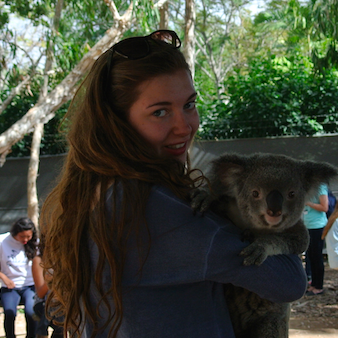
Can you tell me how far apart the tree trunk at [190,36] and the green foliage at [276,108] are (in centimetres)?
207

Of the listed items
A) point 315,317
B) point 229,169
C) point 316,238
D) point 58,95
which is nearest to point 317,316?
point 315,317

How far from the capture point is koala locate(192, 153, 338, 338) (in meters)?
1.41

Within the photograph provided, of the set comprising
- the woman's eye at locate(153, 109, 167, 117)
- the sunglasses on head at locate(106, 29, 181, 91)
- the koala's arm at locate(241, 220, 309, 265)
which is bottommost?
the koala's arm at locate(241, 220, 309, 265)

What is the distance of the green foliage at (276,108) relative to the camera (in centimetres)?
725

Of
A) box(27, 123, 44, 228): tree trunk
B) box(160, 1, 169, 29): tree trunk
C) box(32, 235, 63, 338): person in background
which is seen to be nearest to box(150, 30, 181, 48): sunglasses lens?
box(32, 235, 63, 338): person in background

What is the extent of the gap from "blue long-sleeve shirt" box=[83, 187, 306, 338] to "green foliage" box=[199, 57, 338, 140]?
6.23m

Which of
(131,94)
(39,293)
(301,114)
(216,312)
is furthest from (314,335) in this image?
(301,114)

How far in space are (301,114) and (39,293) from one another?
17.9ft

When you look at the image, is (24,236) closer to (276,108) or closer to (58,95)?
(58,95)

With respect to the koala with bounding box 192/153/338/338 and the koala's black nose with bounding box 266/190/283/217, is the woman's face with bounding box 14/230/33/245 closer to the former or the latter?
the koala with bounding box 192/153/338/338

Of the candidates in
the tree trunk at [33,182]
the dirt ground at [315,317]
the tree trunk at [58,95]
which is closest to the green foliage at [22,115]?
the tree trunk at [33,182]

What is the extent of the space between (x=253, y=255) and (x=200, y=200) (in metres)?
0.23

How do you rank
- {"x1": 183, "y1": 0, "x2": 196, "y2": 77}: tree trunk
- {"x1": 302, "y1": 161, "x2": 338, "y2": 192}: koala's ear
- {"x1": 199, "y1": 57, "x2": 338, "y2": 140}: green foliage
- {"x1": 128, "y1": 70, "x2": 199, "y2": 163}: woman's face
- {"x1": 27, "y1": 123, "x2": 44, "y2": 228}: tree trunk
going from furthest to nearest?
1. {"x1": 199, "y1": 57, "x2": 338, "y2": 140}: green foliage
2. {"x1": 27, "y1": 123, "x2": 44, "y2": 228}: tree trunk
3. {"x1": 183, "y1": 0, "x2": 196, "y2": 77}: tree trunk
4. {"x1": 302, "y1": 161, "x2": 338, "y2": 192}: koala's ear
5. {"x1": 128, "y1": 70, "x2": 199, "y2": 163}: woman's face

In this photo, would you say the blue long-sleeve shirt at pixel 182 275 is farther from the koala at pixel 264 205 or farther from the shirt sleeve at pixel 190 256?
the koala at pixel 264 205
